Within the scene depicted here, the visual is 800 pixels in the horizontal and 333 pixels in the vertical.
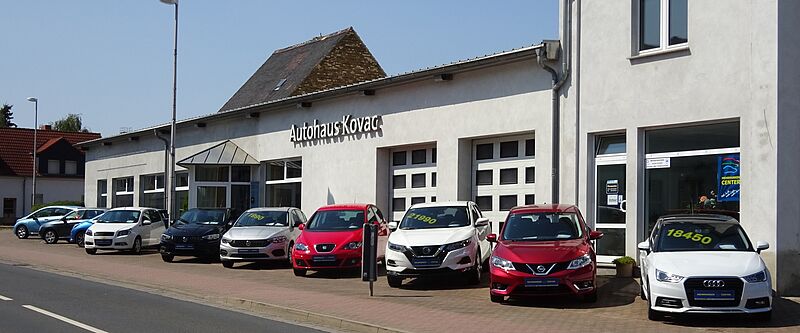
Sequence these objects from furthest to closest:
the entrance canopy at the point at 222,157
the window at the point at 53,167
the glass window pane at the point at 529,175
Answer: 1. the window at the point at 53,167
2. the entrance canopy at the point at 222,157
3. the glass window pane at the point at 529,175

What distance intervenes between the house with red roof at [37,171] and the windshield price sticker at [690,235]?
210ft

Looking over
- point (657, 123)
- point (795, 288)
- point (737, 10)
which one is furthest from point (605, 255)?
point (737, 10)

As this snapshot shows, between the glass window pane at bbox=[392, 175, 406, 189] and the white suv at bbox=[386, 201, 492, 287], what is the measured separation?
6.81m

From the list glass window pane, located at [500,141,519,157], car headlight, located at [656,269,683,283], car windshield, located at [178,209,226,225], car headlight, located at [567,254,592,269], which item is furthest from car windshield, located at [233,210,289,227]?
car headlight, located at [656,269,683,283]

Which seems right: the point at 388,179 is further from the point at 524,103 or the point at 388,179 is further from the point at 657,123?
the point at 657,123

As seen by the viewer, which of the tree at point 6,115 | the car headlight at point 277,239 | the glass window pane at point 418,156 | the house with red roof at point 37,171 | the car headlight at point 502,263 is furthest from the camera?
the tree at point 6,115

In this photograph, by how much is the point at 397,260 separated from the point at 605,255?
4932 mm

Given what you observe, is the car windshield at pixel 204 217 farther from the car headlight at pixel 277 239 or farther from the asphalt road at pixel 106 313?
the asphalt road at pixel 106 313

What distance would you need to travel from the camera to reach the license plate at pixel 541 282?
1452 centimetres

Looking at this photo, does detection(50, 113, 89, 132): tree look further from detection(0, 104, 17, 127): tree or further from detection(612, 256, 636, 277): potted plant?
detection(612, 256, 636, 277): potted plant

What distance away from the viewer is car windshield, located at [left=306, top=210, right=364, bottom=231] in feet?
69.8

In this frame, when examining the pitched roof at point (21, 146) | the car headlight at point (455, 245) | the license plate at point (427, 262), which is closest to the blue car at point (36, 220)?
the license plate at point (427, 262)

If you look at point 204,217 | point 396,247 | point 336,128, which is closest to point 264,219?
point 204,217

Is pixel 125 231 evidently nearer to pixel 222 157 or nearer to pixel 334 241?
pixel 222 157
